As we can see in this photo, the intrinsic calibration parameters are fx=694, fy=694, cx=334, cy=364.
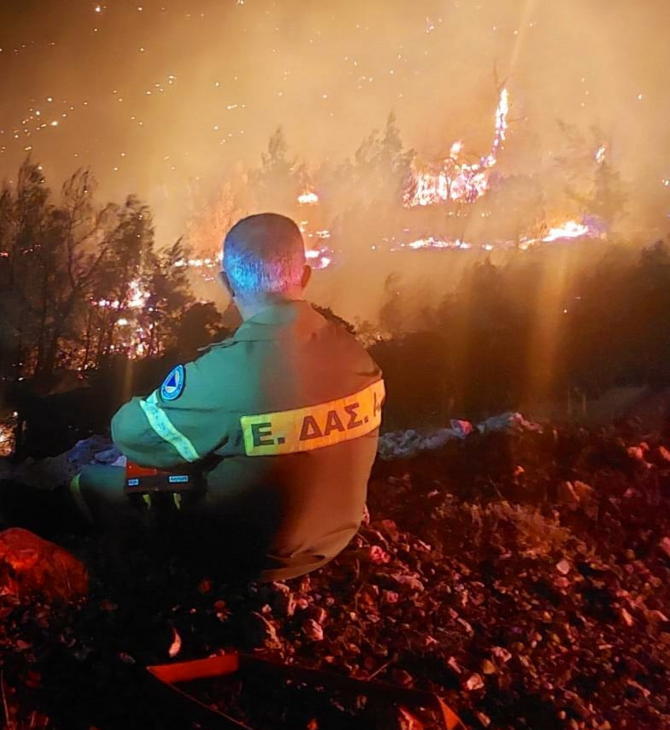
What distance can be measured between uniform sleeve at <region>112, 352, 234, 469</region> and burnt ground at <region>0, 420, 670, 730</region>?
642mm

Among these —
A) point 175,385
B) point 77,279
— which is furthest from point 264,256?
point 77,279

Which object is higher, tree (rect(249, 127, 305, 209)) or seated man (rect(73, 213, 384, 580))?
tree (rect(249, 127, 305, 209))

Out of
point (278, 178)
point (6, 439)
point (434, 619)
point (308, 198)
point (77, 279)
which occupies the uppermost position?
point (278, 178)

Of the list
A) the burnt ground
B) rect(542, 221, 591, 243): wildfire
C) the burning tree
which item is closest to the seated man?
the burnt ground

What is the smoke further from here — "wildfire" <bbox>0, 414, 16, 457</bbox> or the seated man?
the seated man

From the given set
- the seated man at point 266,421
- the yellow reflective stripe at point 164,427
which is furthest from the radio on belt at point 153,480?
the yellow reflective stripe at point 164,427

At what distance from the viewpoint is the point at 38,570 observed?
110 inches

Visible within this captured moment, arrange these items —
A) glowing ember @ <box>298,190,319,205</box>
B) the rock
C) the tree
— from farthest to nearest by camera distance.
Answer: glowing ember @ <box>298,190,319,205</box>
the tree
the rock

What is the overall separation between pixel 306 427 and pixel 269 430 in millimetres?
140

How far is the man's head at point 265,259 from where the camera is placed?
2641mm

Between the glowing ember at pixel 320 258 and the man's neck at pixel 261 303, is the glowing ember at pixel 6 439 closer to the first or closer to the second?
the glowing ember at pixel 320 258

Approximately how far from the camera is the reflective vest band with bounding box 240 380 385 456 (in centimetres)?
254

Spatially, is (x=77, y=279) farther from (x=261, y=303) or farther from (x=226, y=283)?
(x=261, y=303)

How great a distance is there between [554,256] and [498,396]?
1.47 m
